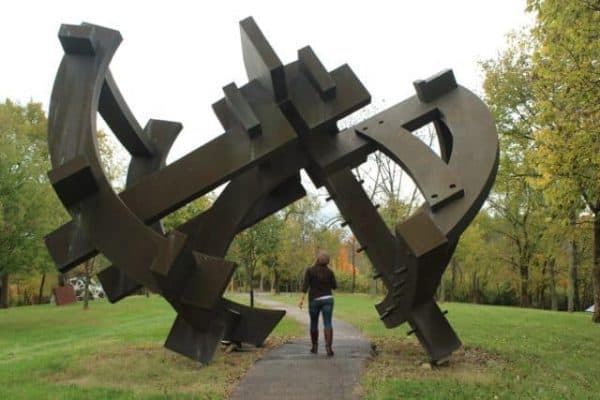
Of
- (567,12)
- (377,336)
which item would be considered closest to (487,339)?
(377,336)

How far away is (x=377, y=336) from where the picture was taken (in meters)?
13.1

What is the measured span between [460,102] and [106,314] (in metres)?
24.3

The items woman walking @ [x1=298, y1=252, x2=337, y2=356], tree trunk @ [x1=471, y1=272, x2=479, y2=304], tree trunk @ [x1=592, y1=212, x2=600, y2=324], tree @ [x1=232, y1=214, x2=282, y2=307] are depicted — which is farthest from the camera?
tree trunk @ [x1=471, y1=272, x2=479, y2=304]

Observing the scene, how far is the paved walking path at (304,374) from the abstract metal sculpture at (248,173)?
3.06 ft

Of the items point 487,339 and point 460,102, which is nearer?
point 460,102

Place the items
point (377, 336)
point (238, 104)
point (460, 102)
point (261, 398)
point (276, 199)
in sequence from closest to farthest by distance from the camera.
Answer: point (261, 398) < point (238, 104) < point (460, 102) < point (276, 199) < point (377, 336)

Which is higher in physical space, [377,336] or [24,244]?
[24,244]

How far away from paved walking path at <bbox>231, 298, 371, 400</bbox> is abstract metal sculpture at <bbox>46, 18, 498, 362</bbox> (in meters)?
0.93

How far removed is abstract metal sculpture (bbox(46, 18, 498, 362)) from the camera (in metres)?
7.71

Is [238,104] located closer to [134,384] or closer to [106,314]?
[134,384]

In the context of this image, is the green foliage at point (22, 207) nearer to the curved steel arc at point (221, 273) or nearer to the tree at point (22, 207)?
the tree at point (22, 207)

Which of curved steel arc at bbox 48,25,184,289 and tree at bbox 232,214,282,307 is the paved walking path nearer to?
curved steel arc at bbox 48,25,184,289

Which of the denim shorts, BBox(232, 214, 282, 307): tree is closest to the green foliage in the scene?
BBox(232, 214, 282, 307): tree

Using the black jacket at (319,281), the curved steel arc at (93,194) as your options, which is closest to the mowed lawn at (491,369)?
the black jacket at (319,281)
